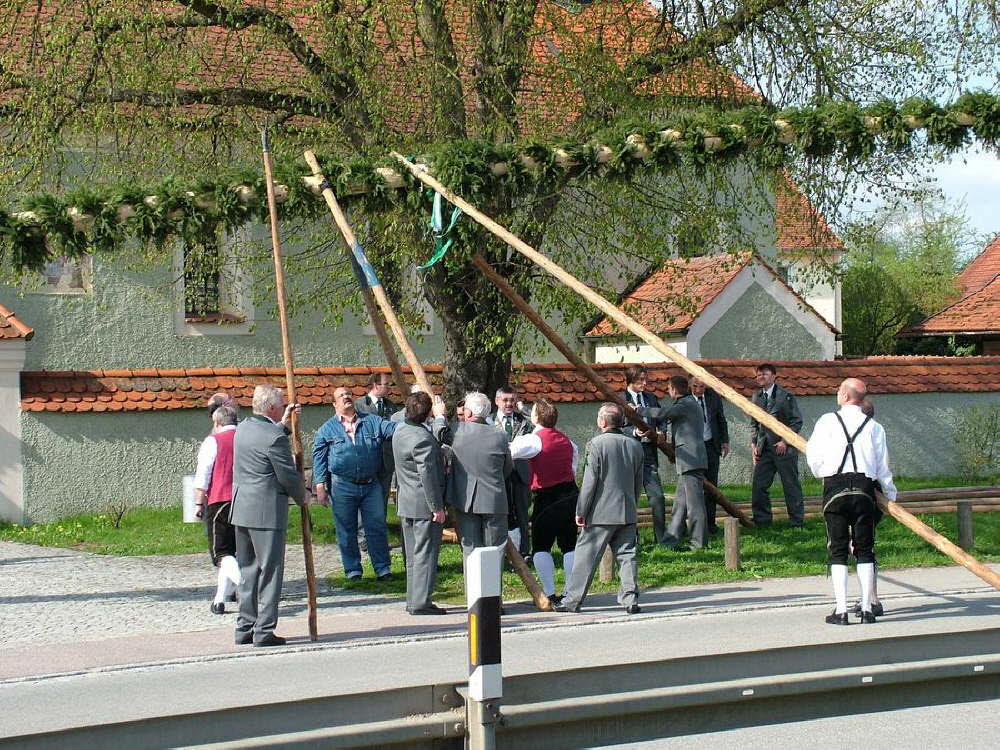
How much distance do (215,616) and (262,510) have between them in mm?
1844

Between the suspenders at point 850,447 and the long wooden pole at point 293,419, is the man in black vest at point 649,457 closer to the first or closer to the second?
the suspenders at point 850,447

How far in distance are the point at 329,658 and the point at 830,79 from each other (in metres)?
9.07

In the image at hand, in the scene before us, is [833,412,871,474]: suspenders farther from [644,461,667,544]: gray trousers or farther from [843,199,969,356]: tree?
[843,199,969,356]: tree

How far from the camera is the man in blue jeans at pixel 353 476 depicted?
12.4 metres

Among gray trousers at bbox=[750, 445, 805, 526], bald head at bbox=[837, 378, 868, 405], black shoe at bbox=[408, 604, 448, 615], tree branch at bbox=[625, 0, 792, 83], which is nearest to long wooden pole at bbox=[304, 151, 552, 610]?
black shoe at bbox=[408, 604, 448, 615]

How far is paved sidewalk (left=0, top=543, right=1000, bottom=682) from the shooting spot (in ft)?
31.3

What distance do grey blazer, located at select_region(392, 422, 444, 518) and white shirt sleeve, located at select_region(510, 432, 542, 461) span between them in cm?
99

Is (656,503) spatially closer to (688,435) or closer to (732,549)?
(688,435)

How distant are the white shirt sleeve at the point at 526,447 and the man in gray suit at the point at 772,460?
13.7 ft

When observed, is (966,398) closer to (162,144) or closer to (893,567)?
(893,567)

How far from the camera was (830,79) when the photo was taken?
14.9 meters

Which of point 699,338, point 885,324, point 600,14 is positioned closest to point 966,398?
point 699,338

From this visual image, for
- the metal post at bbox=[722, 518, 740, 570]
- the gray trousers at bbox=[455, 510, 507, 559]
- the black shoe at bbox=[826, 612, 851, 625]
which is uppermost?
the gray trousers at bbox=[455, 510, 507, 559]

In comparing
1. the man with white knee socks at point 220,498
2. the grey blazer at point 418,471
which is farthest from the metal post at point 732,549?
the man with white knee socks at point 220,498
